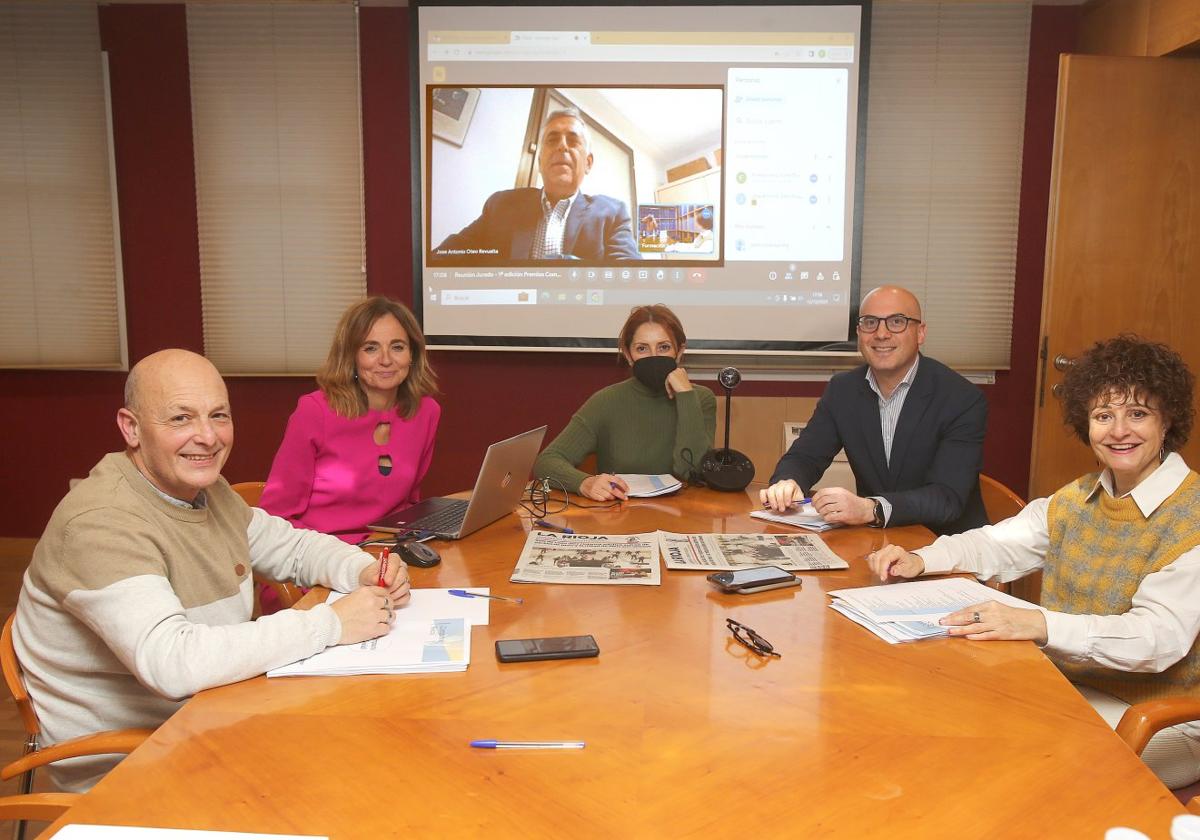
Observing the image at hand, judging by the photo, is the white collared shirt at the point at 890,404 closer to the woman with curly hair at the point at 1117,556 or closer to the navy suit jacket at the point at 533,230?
the woman with curly hair at the point at 1117,556

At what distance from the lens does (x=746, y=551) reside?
78.8 inches

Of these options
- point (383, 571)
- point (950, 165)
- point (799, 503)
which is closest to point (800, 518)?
point (799, 503)

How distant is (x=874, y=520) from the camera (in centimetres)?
228

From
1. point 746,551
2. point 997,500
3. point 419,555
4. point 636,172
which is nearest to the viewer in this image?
point 419,555

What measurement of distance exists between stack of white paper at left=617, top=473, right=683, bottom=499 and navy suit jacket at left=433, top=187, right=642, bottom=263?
5.30 feet

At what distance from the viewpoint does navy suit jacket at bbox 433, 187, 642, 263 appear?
4094 millimetres

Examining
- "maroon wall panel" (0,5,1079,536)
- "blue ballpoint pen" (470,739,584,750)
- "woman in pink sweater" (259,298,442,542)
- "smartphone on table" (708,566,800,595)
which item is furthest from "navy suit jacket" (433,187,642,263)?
"blue ballpoint pen" (470,739,584,750)

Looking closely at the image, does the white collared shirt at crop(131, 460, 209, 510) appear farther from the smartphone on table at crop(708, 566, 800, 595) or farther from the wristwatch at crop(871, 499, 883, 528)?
the wristwatch at crop(871, 499, 883, 528)

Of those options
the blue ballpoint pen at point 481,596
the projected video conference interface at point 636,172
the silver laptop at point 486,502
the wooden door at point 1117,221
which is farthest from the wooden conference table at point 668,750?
the projected video conference interface at point 636,172

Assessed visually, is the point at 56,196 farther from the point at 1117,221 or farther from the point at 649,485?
the point at 1117,221

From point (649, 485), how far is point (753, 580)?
37.0 inches

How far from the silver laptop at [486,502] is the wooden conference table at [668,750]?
22.5 inches

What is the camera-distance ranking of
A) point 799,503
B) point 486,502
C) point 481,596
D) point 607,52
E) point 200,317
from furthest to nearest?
1. point 200,317
2. point 607,52
3. point 799,503
4. point 486,502
5. point 481,596

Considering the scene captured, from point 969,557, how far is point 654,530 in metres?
0.72
